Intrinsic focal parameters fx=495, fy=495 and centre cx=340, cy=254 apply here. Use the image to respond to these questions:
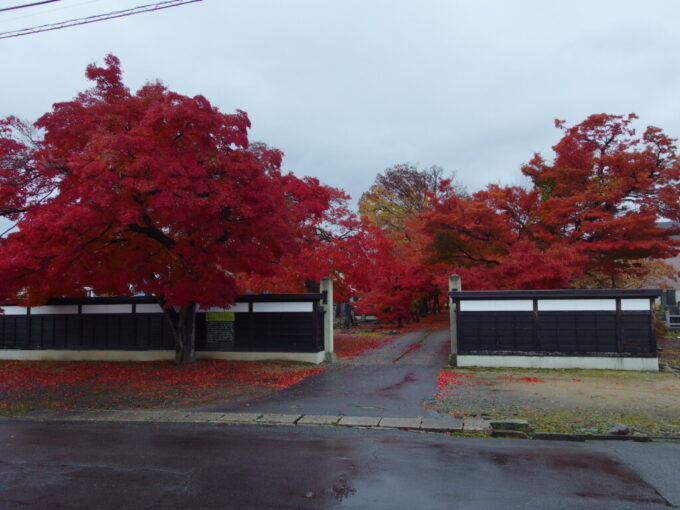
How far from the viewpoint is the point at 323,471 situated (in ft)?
20.7

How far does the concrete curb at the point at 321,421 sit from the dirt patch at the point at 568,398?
391 millimetres

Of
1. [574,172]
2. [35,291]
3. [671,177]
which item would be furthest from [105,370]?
[671,177]

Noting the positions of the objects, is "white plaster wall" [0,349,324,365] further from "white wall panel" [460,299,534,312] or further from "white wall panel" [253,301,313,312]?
"white wall panel" [460,299,534,312]

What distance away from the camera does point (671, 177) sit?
64.1 ft

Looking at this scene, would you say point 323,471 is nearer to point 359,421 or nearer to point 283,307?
point 359,421

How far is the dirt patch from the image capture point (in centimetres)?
896

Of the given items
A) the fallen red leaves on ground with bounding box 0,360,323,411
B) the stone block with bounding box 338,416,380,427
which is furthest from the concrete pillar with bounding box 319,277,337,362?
the stone block with bounding box 338,416,380,427

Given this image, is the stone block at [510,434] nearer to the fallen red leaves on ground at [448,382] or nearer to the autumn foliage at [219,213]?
the fallen red leaves on ground at [448,382]

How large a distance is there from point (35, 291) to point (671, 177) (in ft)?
79.9

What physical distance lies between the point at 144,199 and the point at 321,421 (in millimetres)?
6792

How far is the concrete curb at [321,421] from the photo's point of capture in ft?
26.8

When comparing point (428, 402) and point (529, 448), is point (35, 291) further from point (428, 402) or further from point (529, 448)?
point (529, 448)

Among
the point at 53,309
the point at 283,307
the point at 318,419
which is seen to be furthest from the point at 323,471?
the point at 53,309

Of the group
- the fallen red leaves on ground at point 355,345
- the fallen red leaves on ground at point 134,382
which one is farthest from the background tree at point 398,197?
the fallen red leaves on ground at point 134,382
